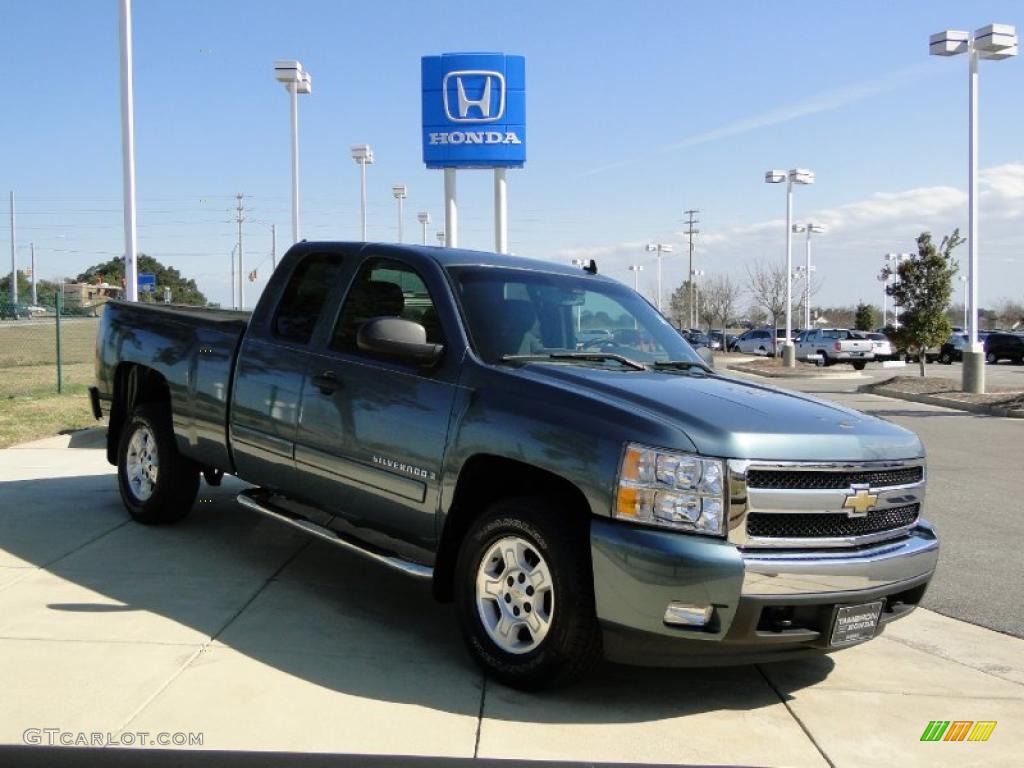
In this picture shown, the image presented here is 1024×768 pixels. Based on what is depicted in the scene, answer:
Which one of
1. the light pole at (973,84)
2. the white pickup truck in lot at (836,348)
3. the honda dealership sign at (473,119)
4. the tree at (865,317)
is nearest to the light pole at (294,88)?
the honda dealership sign at (473,119)

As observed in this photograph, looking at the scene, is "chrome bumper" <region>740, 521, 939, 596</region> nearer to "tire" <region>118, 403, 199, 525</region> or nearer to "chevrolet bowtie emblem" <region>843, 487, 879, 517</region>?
"chevrolet bowtie emblem" <region>843, 487, 879, 517</region>

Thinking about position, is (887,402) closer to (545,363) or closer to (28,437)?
(28,437)

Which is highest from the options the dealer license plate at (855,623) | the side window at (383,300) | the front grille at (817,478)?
the side window at (383,300)

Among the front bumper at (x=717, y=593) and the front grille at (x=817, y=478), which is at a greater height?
the front grille at (x=817, y=478)

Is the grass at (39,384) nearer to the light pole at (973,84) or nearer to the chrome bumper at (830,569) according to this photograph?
the chrome bumper at (830,569)

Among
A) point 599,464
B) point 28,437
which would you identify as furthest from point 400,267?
point 28,437

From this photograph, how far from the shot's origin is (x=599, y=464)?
4062 mm

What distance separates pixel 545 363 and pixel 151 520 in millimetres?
3711

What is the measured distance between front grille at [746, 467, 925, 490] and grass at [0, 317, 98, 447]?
32.6ft

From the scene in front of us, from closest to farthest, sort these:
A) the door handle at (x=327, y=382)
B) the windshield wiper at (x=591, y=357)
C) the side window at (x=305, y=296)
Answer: the windshield wiper at (x=591, y=357), the door handle at (x=327, y=382), the side window at (x=305, y=296)

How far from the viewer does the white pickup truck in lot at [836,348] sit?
4116 centimetres

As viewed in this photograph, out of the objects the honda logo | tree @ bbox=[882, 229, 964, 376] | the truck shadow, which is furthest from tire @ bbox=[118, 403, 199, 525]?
tree @ bbox=[882, 229, 964, 376]

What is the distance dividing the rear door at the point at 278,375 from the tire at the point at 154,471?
0.95 meters

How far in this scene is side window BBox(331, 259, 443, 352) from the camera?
535 cm
